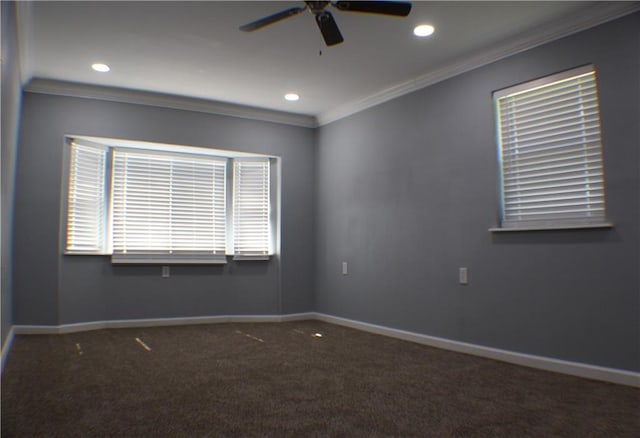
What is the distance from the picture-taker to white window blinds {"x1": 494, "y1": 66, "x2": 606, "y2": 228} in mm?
3178

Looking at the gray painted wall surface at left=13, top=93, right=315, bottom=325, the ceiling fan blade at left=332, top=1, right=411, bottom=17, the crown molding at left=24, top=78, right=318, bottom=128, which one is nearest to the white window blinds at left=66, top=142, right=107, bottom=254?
the gray painted wall surface at left=13, top=93, right=315, bottom=325

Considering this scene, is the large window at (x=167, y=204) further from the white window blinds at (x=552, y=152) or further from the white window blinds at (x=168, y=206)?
the white window blinds at (x=552, y=152)

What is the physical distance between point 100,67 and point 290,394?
352 cm

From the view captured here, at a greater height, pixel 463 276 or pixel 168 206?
pixel 168 206

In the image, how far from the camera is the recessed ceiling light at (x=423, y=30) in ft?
11.3

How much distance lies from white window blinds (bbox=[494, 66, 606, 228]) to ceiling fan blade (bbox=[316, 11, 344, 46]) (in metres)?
1.69

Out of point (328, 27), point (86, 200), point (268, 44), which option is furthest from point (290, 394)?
point (86, 200)

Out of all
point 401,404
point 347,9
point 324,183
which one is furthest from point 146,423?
point 324,183

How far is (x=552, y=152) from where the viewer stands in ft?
11.2

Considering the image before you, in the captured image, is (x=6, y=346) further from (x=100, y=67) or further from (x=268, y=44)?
(x=268, y=44)

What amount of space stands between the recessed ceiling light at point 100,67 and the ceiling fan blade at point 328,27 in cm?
245

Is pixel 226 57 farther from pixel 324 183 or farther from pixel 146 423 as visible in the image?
pixel 146 423

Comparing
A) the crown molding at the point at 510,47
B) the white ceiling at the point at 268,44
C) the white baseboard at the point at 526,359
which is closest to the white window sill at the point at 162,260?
the white ceiling at the point at 268,44

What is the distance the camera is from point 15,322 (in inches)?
173
